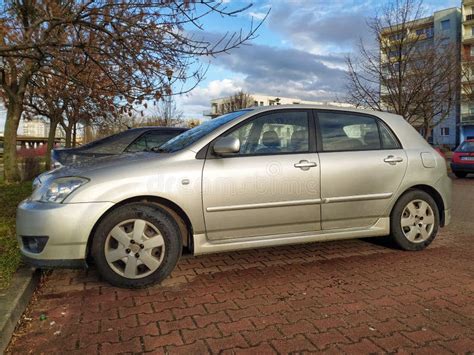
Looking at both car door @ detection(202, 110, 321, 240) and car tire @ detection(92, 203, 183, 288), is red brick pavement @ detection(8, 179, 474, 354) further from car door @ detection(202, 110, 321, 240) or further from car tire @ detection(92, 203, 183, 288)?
car door @ detection(202, 110, 321, 240)

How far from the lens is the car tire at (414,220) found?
500 centimetres

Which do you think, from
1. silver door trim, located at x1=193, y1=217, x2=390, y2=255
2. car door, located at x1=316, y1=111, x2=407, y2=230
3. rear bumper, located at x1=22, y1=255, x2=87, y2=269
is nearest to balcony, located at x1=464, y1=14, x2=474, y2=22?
car door, located at x1=316, y1=111, x2=407, y2=230

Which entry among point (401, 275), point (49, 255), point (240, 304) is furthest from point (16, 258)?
point (401, 275)

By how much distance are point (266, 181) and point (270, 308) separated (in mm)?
1274

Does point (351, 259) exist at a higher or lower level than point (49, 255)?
lower

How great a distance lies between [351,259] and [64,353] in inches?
124

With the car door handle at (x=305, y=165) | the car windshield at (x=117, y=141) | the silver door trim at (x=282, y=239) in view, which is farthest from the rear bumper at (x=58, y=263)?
the car windshield at (x=117, y=141)

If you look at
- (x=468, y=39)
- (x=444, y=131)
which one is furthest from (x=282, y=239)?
(x=468, y=39)

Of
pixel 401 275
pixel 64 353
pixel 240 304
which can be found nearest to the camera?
pixel 64 353

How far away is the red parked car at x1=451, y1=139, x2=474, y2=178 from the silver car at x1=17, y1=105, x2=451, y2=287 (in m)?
12.2

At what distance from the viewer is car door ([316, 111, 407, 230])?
4.61m

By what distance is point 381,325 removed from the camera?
10.5ft

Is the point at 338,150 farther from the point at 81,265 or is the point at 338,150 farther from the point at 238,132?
the point at 81,265

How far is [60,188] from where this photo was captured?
383 cm
